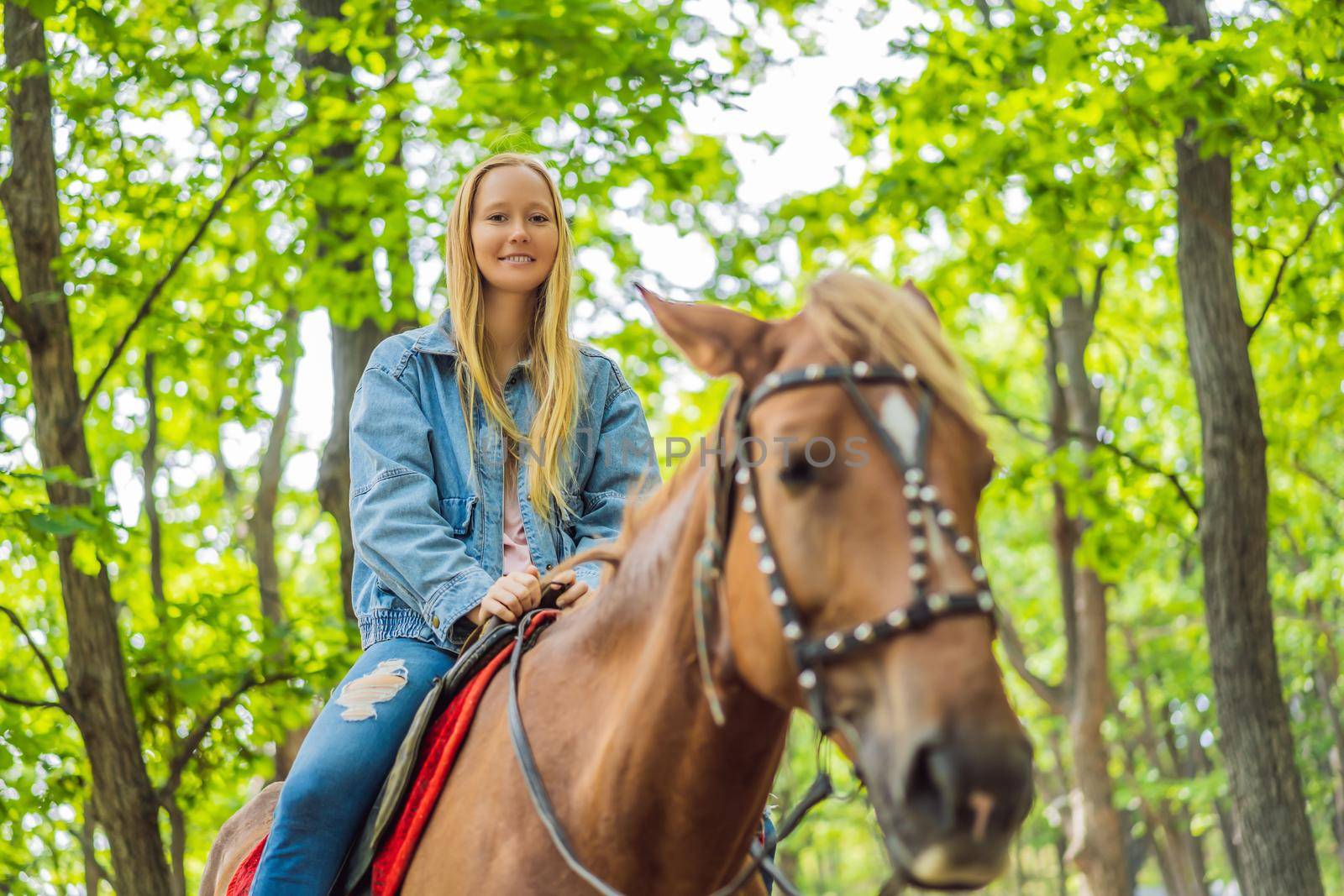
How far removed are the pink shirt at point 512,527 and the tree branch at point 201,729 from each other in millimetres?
4542

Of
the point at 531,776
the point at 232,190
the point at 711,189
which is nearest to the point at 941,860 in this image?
the point at 531,776

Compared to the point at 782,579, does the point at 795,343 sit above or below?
above

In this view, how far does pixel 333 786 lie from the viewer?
2.84m

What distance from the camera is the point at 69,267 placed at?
272 inches

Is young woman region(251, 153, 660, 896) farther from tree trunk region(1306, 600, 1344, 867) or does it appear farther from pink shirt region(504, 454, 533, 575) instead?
tree trunk region(1306, 600, 1344, 867)

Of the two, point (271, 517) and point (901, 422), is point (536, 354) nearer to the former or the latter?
point (901, 422)

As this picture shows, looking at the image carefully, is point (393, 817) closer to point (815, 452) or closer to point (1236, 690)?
point (815, 452)

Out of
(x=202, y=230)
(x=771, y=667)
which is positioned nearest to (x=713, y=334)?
(x=771, y=667)

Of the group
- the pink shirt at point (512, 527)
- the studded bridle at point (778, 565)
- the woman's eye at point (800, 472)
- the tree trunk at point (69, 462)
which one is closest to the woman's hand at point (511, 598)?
the pink shirt at point (512, 527)

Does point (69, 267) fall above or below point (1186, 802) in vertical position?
above

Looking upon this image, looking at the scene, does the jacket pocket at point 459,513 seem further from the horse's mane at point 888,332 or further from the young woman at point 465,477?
the horse's mane at point 888,332

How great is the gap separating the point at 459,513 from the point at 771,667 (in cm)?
153

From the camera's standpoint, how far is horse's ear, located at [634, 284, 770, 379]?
220cm

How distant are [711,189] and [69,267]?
5.50 m
